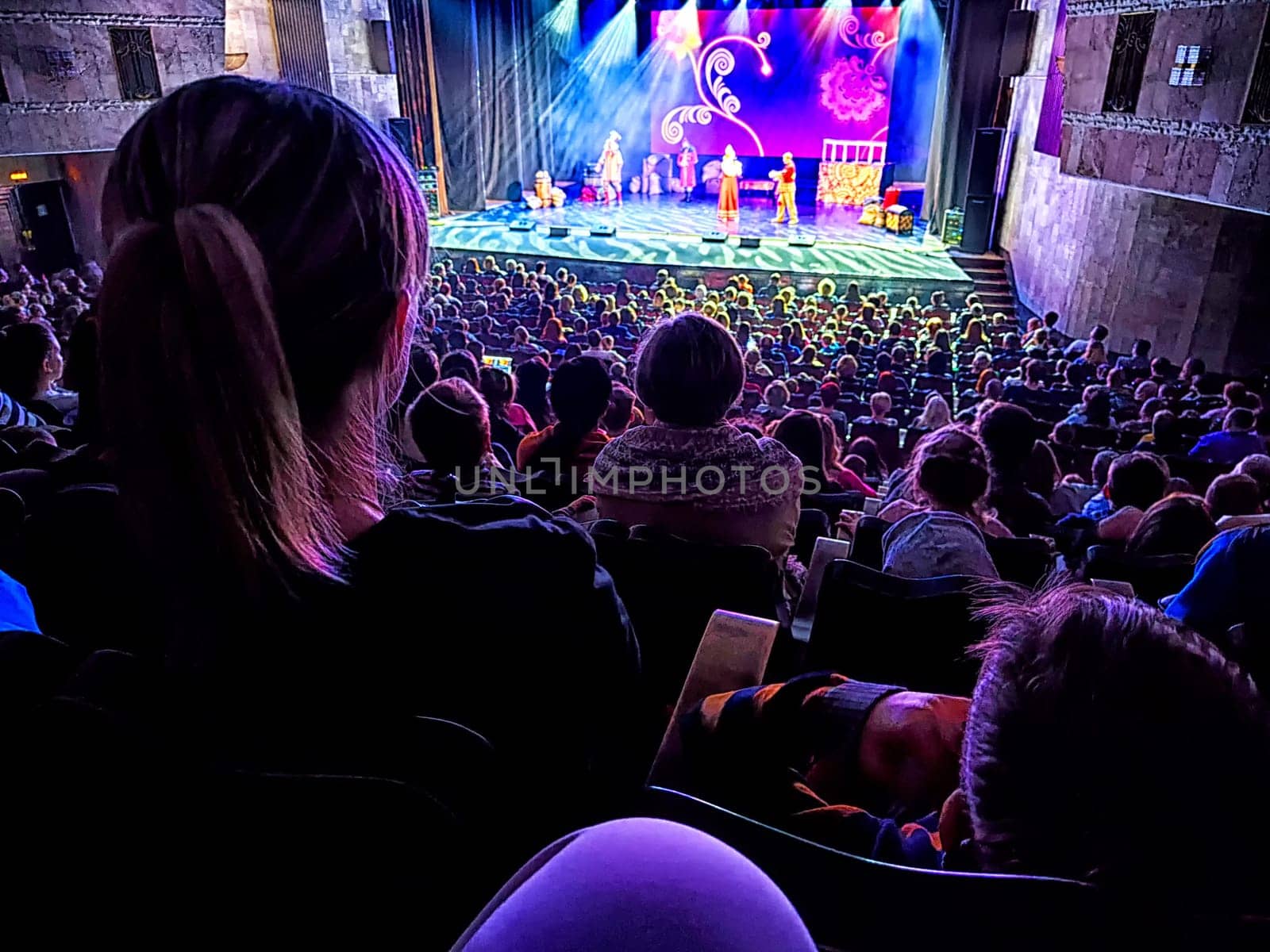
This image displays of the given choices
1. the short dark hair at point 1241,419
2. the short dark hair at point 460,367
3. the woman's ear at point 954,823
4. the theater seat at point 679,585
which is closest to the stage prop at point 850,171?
the short dark hair at point 1241,419

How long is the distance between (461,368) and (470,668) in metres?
4.31

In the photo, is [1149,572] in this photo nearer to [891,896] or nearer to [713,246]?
[891,896]

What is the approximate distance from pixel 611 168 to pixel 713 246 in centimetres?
617

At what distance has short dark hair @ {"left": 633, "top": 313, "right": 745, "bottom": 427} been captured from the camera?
2277mm

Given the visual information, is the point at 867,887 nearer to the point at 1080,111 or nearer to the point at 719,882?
the point at 719,882

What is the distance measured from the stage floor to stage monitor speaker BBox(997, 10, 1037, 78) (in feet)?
10.3

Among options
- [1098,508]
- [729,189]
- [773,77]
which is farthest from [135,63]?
[1098,508]

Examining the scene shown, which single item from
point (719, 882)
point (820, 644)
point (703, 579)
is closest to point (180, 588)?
point (719, 882)

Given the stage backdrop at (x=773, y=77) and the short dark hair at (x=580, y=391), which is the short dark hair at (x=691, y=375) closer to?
the short dark hair at (x=580, y=391)

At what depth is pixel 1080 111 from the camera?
9.42 m

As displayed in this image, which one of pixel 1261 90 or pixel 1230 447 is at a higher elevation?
pixel 1261 90

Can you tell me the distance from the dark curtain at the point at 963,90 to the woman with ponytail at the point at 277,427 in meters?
15.6

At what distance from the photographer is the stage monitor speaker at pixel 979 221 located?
45.3 feet

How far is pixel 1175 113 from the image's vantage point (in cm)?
763
